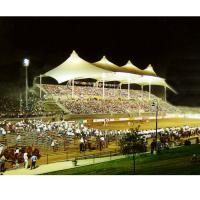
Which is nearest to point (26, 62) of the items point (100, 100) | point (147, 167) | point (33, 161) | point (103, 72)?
point (103, 72)

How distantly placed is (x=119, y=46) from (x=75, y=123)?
183 cm

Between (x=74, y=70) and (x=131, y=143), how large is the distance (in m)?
1.90

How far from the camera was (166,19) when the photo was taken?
9.95 metres

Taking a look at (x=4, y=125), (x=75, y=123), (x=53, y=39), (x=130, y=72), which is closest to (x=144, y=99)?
(x=130, y=72)

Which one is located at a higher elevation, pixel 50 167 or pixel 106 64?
pixel 106 64

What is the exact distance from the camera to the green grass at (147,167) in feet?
32.5

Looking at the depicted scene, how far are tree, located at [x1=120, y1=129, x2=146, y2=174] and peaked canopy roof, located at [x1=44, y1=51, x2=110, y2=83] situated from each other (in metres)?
1.38

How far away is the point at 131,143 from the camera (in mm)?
10148

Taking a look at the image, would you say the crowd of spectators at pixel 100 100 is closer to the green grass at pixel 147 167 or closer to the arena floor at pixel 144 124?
the arena floor at pixel 144 124

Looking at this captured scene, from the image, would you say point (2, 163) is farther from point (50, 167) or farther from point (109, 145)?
point (109, 145)

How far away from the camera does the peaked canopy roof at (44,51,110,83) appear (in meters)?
10.1

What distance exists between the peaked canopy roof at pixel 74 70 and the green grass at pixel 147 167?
1836mm
